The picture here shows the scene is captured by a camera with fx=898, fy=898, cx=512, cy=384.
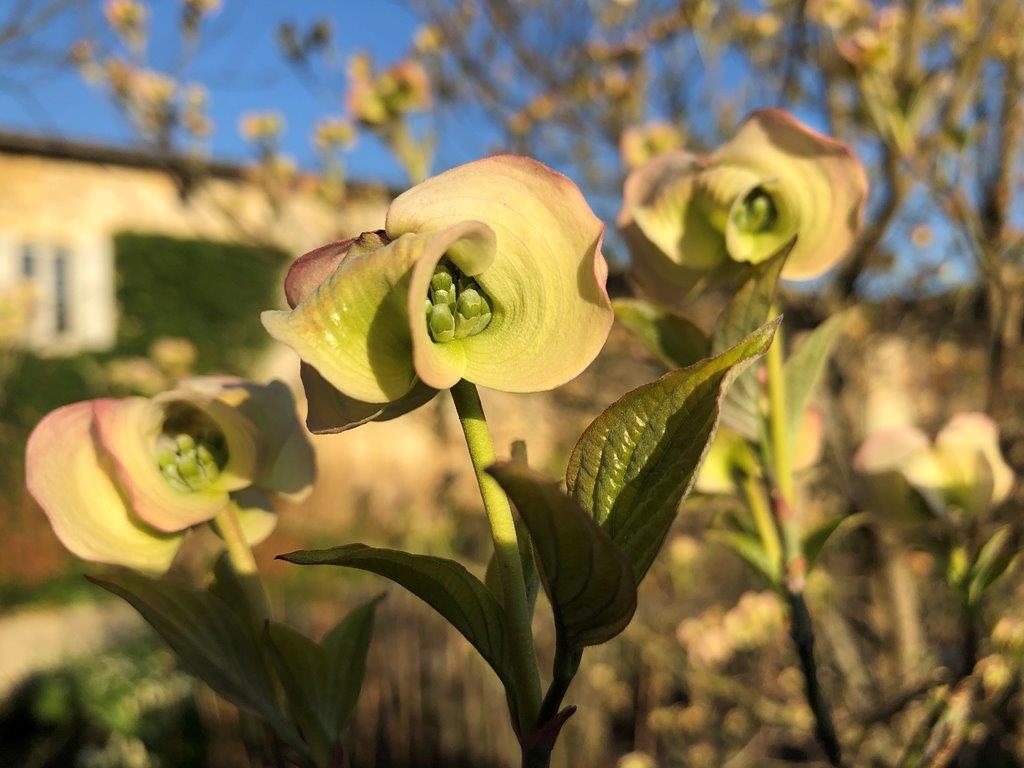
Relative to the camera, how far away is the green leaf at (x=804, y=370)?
560 mm

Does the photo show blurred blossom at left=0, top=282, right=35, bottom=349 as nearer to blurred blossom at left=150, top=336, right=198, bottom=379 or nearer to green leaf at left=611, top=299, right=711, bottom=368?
blurred blossom at left=150, top=336, right=198, bottom=379

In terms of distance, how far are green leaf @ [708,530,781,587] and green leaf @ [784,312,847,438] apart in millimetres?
93

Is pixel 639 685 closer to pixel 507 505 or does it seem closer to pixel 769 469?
pixel 769 469

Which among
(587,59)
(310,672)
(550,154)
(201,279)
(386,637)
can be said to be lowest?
(386,637)

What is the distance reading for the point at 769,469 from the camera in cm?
56

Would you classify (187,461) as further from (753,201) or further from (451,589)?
(753,201)

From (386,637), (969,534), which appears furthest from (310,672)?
(386,637)

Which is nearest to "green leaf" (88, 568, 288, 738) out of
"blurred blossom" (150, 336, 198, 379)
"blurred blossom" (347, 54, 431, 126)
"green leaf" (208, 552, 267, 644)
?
"green leaf" (208, 552, 267, 644)

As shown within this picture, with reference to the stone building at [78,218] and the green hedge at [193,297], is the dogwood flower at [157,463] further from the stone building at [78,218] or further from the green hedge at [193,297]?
the green hedge at [193,297]

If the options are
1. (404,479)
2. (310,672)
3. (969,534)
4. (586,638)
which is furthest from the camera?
(404,479)

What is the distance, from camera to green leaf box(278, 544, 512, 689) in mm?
337

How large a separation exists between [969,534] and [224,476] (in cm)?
65

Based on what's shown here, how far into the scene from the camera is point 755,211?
1.70ft

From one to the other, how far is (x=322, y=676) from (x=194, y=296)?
8.36m
